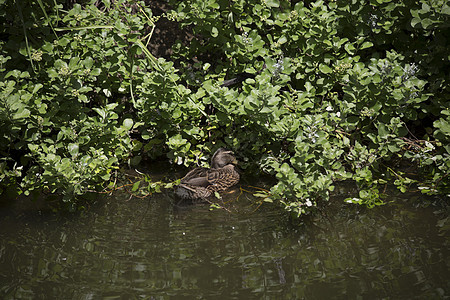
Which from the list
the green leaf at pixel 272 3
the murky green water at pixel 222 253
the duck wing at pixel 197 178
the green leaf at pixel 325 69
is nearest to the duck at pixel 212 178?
the duck wing at pixel 197 178

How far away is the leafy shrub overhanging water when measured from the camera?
14.6ft

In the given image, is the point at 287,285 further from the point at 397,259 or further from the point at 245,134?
the point at 245,134

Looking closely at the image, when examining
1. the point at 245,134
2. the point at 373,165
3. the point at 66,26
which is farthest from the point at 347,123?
the point at 66,26

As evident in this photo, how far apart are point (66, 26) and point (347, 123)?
302cm

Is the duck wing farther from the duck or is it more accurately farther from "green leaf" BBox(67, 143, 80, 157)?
"green leaf" BBox(67, 143, 80, 157)

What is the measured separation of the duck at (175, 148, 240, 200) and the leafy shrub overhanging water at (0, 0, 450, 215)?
20 cm

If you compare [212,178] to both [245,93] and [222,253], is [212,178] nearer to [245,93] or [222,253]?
[245,93]

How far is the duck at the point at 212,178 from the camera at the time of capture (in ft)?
14.7

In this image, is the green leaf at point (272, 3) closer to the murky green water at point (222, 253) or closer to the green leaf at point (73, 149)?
the murky green water at point (222, 253)

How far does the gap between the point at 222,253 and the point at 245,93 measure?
1.78 m

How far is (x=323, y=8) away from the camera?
16.3 feet

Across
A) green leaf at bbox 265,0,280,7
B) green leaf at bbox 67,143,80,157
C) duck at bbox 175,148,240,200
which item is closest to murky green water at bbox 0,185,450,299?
duck at bbox 175,148,240,200

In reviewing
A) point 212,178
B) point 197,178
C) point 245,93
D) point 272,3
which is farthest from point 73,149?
point 272,3

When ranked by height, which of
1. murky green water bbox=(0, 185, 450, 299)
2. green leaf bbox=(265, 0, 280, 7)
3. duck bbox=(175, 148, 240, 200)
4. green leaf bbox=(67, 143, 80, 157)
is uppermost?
green leaf bbox=(265, 0, 280, 7)
